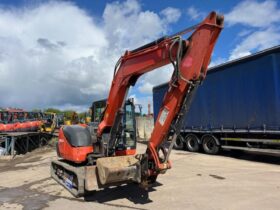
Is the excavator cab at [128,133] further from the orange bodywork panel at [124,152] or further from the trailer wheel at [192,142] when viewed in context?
the trailer wheel at [192,142]

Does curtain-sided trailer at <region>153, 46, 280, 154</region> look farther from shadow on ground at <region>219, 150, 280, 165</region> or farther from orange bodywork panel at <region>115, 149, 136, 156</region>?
orange bodywork panel at <region>115, 149, 136, 156</region>

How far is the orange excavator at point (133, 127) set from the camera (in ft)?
19.4

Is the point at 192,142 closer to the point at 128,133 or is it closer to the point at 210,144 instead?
the point at 210,144

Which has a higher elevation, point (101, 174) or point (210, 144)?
point (210, 144)

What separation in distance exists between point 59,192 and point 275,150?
7889 mm

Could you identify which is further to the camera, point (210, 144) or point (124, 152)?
point (210, 144)

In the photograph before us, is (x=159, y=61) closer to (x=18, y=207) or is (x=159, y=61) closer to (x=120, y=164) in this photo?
(x=120, y=164)

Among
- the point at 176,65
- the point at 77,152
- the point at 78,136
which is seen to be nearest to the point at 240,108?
the point at 78,136

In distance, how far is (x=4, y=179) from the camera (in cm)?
1081

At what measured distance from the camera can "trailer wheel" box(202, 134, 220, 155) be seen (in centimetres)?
1513

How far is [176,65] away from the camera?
6062 millimetres

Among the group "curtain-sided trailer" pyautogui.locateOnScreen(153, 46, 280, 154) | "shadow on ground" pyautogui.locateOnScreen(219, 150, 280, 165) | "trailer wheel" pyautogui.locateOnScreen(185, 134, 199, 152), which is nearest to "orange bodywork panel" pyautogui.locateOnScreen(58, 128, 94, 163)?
"curtain-sided trailer" pyautogui.locateOnScreen(153, 46, 280, 154)

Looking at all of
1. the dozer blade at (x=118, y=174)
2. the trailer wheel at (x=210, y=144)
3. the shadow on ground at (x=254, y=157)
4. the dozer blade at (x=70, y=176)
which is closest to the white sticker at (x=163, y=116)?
the dozer blade at (x=118, y=174)

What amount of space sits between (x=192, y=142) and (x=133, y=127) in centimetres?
859
